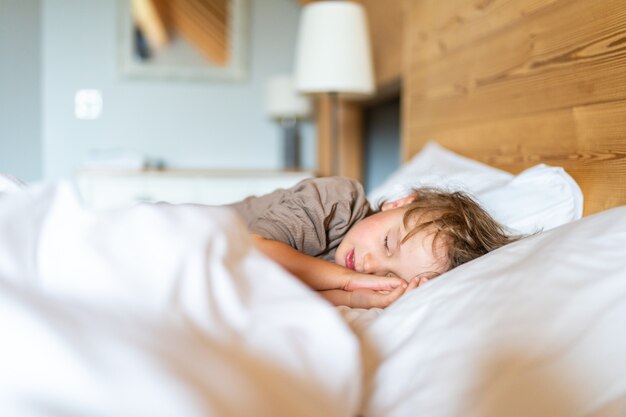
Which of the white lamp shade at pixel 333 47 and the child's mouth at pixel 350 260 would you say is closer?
the child's mouth at pixel 350 260

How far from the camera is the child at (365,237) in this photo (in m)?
1.00

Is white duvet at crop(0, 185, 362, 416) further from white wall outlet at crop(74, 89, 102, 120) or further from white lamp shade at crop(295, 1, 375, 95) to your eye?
white wall outlet at crop(74, 89, 102, 120)

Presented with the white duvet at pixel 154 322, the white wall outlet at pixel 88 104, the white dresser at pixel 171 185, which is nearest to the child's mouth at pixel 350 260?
the white duvet at pixel 154 322

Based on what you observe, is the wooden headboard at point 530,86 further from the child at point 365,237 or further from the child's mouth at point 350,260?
the child's mouth at point 350,260

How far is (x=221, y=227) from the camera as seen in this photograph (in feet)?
1.83

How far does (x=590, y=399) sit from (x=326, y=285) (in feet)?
1.62

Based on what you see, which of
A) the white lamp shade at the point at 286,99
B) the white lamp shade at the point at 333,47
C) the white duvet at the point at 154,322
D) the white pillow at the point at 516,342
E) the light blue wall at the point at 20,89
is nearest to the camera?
the white duvet at the point at 154,322

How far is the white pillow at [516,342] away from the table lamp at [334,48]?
191 centimetres

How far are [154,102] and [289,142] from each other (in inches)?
33.6

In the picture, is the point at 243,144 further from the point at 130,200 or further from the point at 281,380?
the point at 281,380

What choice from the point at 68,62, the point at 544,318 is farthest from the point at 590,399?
the point at 68,62

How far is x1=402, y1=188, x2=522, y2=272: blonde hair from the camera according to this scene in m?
1.01

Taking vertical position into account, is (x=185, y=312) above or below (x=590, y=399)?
above

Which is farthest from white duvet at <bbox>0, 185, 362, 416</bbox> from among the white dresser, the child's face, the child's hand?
the white dresser
